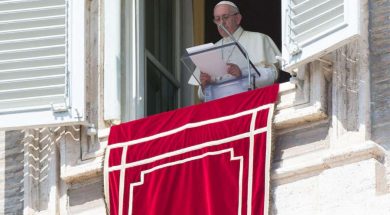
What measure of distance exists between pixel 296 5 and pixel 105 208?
4.90 ft

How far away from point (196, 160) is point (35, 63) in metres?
1.20

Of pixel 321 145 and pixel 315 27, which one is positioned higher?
pixel 315 27

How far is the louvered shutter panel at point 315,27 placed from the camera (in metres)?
14.5

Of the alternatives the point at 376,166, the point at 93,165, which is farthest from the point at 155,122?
the point at 376,166

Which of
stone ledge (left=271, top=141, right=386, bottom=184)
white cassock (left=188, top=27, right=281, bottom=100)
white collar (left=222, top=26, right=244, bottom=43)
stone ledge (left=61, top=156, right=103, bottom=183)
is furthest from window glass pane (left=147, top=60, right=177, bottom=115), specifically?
stone ledge (left=271, top=141, right=386, bottom=184)

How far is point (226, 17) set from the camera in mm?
16203

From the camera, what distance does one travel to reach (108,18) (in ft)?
51.8

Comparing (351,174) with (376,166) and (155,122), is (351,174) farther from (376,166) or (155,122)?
(155,122)

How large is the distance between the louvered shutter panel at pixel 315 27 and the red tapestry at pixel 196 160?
0.97 feet

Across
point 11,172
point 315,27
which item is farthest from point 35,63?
point 315,27

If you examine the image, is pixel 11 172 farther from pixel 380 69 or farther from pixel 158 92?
pixel 380 69

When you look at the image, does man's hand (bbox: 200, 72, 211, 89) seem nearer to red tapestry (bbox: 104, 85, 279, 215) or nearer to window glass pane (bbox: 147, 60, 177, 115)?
red tapestry (bbox: 104, 85, 279, 215)

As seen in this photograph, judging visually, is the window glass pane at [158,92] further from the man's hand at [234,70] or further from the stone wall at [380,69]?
the stone wall at [380,69]

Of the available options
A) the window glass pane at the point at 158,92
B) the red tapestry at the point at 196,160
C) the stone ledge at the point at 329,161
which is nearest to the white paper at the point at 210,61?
the red tapestry at the point at 196,160
